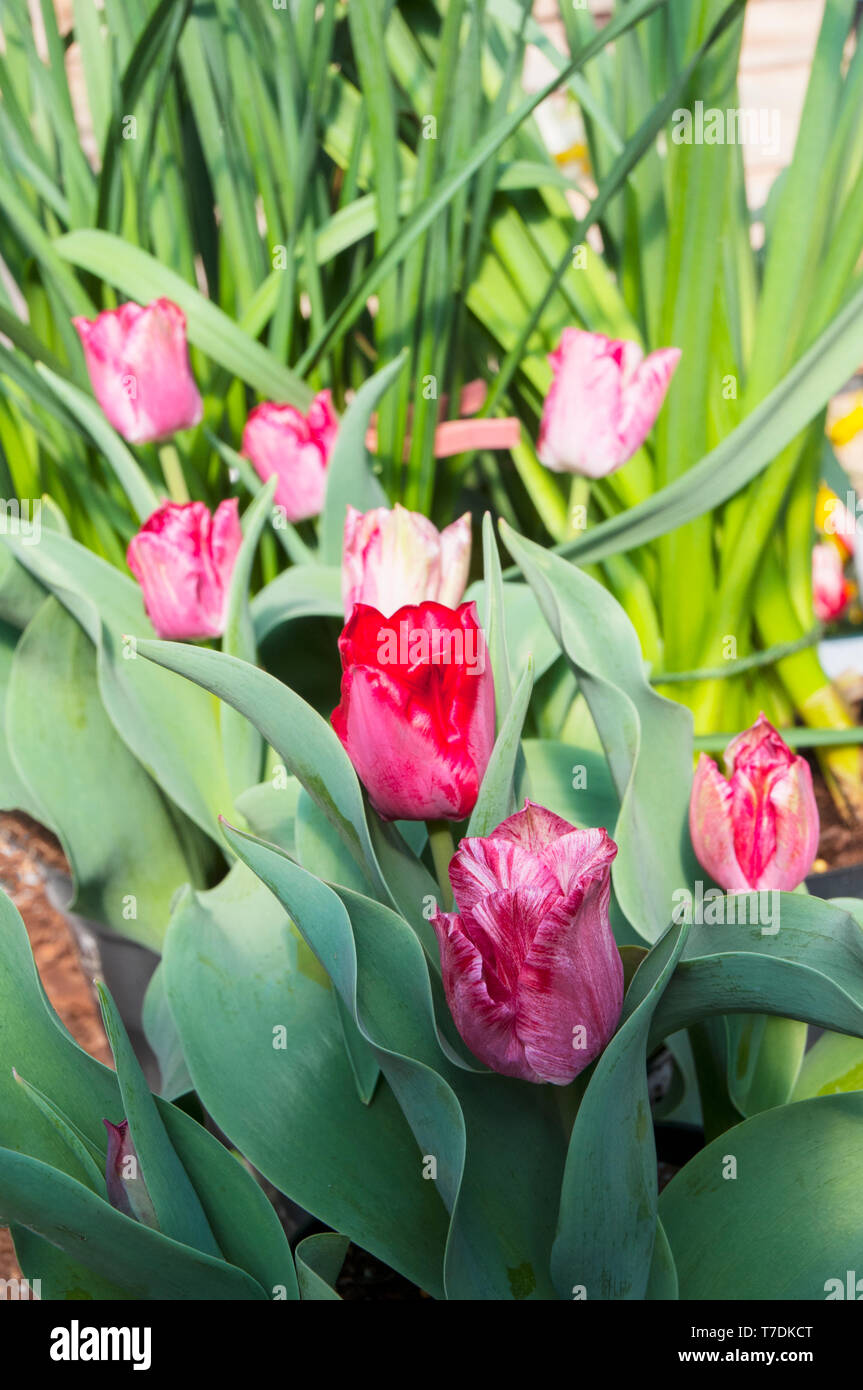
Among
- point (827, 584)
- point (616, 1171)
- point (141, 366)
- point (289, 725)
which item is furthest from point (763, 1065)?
point (827, 584)

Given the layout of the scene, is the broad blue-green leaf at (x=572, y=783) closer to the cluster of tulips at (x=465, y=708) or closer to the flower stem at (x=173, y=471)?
the cluster of tulips at (x=465, y=708)

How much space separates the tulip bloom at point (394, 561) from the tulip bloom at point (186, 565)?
150mm

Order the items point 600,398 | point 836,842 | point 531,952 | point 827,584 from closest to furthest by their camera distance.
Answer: point 531,952 < point 600,398 < point 836,842 < point 827,584

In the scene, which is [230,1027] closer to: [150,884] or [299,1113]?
[299,1113]

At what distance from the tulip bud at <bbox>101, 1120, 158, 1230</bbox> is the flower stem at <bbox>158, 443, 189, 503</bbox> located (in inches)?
17.9

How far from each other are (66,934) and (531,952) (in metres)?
0.80

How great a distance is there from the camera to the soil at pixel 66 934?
0.50 m

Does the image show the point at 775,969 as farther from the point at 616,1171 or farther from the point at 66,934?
the point at 66,934

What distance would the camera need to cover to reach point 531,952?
0.94 feet

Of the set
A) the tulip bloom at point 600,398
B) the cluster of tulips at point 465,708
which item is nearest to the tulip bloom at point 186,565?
the cluster of tulips at point 465,708

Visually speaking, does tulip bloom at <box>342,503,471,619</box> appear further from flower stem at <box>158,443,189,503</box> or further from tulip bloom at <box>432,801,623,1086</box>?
flower stem at <box>158,443,189,503</box>

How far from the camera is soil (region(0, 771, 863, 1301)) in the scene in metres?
0.50

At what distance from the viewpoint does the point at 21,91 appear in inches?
30.6
